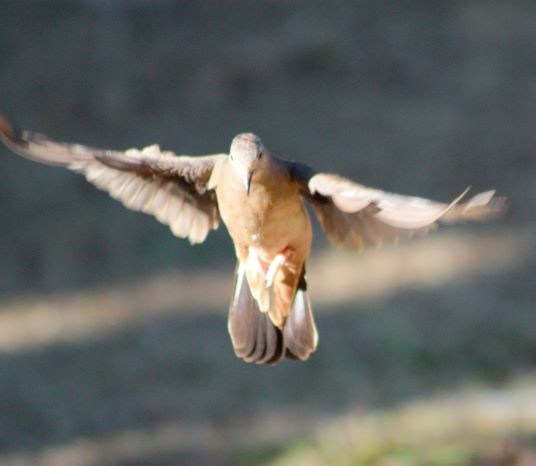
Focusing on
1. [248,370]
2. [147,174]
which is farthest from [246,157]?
[248,370]

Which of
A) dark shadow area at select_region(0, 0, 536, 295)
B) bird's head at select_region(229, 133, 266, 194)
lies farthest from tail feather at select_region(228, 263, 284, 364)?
dark shadow area at select_region(0, 0, 536, 295)

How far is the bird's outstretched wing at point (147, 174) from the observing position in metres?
3.03

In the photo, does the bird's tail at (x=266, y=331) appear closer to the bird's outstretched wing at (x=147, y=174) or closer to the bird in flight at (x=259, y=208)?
the bird in flight at (x=259, y=208)

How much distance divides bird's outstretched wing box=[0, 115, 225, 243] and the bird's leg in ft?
0.97

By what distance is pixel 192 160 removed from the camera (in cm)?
317

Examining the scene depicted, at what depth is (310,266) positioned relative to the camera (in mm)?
7652

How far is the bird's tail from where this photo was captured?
3186 millimetres

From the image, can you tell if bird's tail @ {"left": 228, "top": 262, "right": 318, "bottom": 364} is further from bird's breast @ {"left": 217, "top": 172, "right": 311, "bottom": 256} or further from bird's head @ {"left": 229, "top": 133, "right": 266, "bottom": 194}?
bird's head @ {"left": 229, "top": 133, "right": 266, "bottom": 194}

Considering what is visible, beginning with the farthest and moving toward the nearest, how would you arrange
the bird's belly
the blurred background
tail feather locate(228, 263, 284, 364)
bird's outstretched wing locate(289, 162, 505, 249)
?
the blurred background
tail feather locate(228, 263, 284, 364)
the bird's belly
bird's outstretched wing locate(289, 162, 505, 249)

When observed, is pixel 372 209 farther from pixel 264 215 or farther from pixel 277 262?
pixel 277 262

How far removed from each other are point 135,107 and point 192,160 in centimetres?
611

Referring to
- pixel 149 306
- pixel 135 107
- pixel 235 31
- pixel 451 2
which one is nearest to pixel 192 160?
pixel 149 306

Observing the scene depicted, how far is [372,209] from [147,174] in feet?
2.54

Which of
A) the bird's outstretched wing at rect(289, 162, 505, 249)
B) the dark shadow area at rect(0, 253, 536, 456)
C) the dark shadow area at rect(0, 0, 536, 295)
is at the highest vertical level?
the dark shadow area at rect(0, 0, 536, 295)
